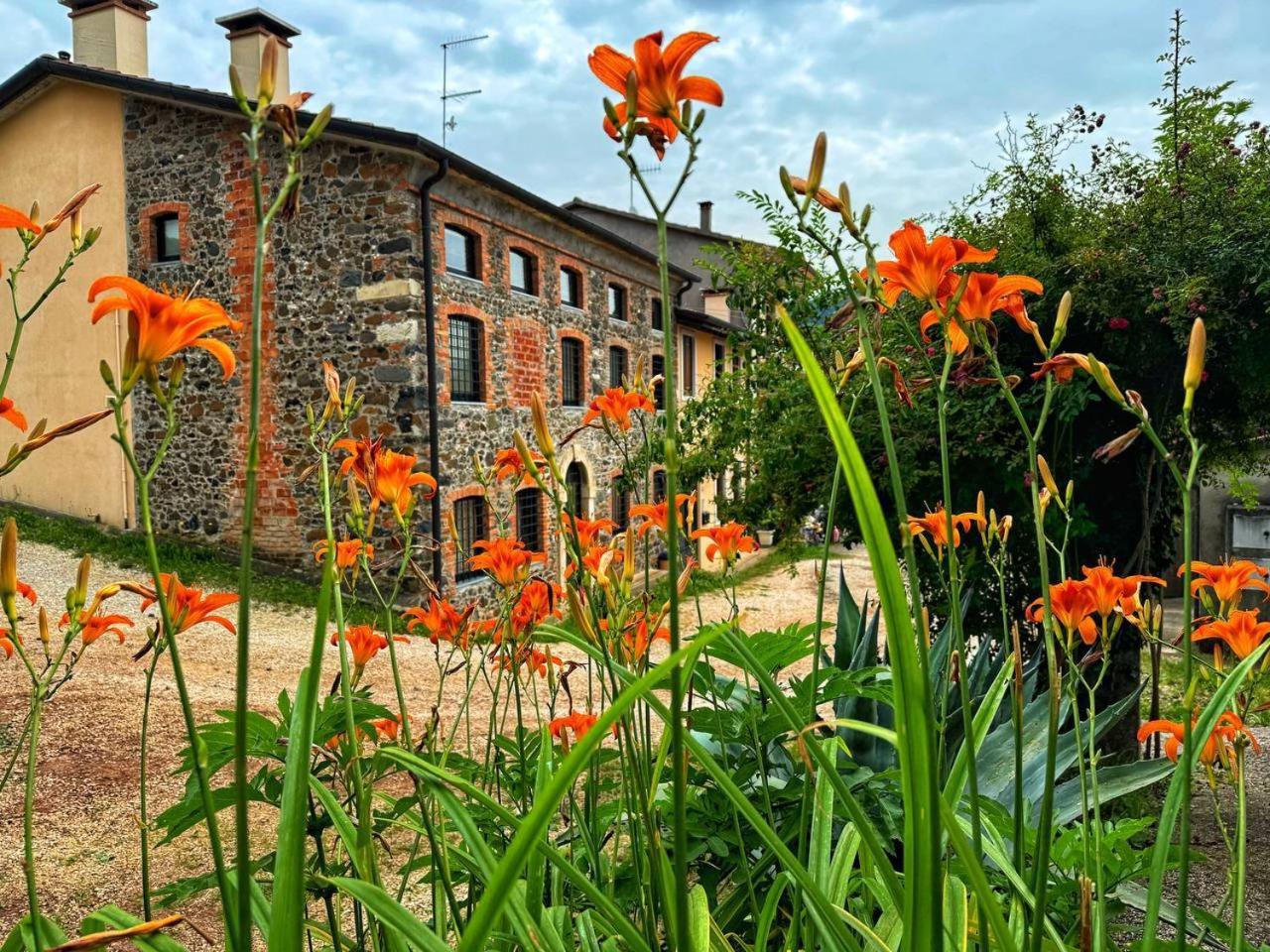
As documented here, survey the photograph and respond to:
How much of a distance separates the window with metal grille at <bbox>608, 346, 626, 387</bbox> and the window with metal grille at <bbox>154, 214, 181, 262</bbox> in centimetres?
587

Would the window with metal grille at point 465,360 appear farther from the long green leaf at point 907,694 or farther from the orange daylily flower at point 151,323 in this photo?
the long green leaf at point 907,694

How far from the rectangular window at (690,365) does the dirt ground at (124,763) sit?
9031mm

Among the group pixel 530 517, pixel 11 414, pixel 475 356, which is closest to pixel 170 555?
pixel 475 356

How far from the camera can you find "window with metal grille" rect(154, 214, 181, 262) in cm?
961

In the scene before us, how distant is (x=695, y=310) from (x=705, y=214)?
16.7ft

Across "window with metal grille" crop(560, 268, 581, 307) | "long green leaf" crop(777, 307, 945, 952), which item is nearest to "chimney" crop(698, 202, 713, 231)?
"window with metal grille" crop(560, 268, 581, 307)

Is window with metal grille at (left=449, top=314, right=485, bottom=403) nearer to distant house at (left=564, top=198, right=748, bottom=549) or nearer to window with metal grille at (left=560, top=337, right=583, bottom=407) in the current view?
window with metal grille at (left=560, top=337, right=583, bottom=407)

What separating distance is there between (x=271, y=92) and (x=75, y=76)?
11.6 m

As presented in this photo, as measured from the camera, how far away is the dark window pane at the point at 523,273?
10719 mm

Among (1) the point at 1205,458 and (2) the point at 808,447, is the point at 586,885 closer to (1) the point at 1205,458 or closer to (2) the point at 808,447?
(2) the point at 808,447

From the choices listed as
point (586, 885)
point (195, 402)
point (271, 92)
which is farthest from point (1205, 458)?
point (195, 402)

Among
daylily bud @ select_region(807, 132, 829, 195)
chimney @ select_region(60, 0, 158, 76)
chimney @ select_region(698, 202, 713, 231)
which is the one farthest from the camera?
chimney @ select_region(698, 202, 713, 231)

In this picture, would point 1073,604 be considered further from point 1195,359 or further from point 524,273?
point 524,273

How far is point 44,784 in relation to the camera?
4.30m
